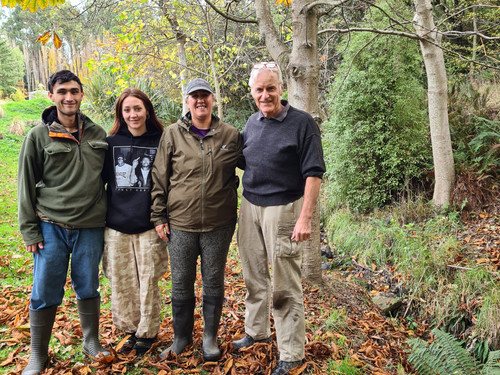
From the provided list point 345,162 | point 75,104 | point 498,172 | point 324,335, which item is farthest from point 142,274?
point 498,172

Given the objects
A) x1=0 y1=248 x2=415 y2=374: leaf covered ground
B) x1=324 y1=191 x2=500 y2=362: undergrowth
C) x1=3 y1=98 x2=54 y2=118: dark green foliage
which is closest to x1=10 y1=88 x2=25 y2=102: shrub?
x1=3 y1=98 x2=54 y2=118: dark green foliage

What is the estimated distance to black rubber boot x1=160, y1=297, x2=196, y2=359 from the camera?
304 cm

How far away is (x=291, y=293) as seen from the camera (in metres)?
2.84

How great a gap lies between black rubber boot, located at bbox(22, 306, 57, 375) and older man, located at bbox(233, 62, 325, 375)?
1.73 metres

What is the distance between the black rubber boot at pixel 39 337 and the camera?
2.83 meters

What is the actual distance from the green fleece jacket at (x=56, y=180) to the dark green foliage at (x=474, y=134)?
552 centimetres

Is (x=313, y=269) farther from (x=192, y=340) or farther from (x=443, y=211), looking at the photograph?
(x=443, y=211)

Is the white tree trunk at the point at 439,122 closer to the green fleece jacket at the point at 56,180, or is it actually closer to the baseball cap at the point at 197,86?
the baseball cap at the point at 197,86

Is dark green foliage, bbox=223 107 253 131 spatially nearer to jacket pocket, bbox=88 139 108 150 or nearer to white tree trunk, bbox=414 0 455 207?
white tree trunk, bbox=414 0 455 207

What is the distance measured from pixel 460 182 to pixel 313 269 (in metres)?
3.02

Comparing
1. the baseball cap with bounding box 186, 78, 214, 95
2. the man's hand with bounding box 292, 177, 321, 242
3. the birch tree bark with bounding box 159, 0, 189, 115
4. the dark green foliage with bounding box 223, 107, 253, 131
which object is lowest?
the man's hand with bounding box 292, 177, 321, 242

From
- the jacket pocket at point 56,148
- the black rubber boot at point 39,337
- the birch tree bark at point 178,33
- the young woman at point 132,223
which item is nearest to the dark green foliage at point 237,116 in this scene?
the birch tree bark at point 178,33

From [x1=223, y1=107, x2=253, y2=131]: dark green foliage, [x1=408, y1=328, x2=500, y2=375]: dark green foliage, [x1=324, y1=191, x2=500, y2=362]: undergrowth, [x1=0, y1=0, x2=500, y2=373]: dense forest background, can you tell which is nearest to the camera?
[x1=408, y1=328, x2=500, y2=375]: dark green foliage

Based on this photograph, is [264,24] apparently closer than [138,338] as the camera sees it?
No
